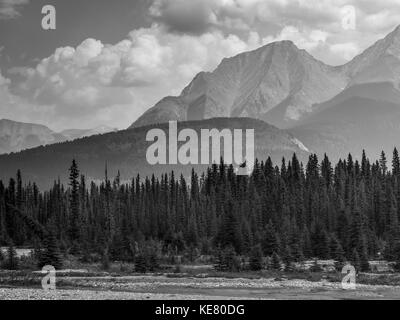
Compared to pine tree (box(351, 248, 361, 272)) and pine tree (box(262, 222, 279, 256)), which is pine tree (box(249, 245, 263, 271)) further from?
pine tree (box(262, 222, 279, 256))

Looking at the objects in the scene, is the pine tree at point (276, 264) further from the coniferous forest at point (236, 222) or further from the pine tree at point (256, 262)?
the pine tree at point (256, 262)

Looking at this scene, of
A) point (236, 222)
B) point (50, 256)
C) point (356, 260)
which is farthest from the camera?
point (236, 222)

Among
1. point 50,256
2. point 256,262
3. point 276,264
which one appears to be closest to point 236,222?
point 276,264

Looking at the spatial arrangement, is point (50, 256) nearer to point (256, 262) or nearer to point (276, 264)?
point (256, 262)

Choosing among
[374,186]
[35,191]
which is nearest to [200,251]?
[374,186]

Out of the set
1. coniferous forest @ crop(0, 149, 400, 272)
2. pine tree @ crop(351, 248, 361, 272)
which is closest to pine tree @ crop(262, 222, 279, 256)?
coniferous forest @ crop(0, 149, 400, 272)

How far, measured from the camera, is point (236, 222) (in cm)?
10838

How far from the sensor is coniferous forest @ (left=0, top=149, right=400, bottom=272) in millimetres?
94500

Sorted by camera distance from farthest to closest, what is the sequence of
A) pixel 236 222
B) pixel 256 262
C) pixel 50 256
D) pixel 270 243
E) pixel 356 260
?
pixel 236 222 → pixel 270 243 → pixel 356 260 → pixel 50 256 → pixel 256 262

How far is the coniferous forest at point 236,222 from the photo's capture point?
310 feet

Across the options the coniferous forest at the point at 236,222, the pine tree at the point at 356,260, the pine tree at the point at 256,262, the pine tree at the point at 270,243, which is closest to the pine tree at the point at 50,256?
the coniferous forest at the point at 236,222

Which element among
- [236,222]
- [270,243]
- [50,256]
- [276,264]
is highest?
[236,222]
